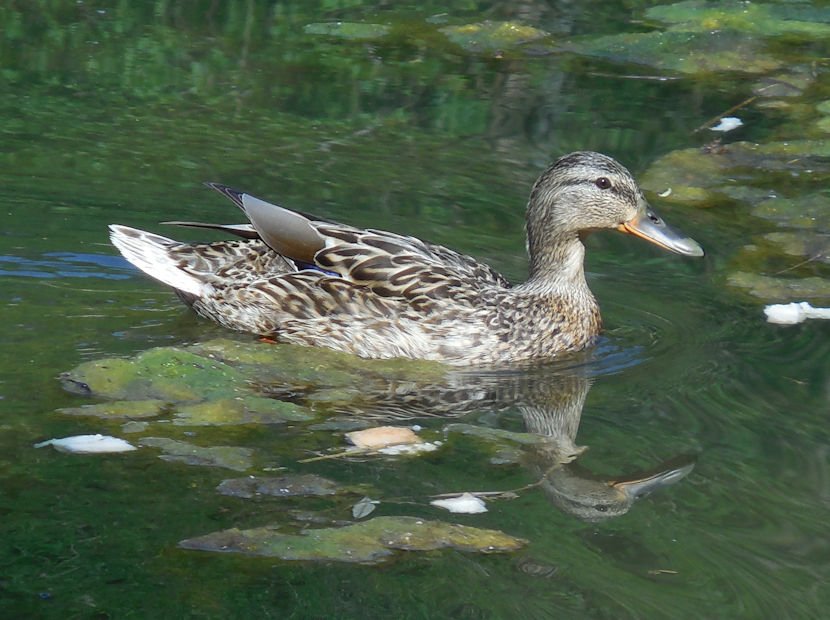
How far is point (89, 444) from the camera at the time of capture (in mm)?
5855

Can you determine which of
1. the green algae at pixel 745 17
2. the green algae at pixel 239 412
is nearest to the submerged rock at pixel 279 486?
the green algae at pixel 239 412

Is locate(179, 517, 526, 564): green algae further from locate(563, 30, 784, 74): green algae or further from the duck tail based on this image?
locate(563, 30, 784, 74): green algae

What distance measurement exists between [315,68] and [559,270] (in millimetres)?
4517

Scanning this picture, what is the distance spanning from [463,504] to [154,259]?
2.96m

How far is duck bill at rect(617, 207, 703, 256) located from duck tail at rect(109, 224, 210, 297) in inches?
87.9

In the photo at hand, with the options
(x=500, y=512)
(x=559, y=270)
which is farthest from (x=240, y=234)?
(x=500, y=512)

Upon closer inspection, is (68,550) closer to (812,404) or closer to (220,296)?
(220,296)

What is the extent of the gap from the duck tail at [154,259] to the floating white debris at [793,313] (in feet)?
9.63

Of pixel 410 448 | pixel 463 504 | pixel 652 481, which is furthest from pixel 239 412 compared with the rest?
pixel 652 481

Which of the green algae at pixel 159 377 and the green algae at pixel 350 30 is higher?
the green algae at pixel 350 30

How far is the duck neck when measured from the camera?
7992 millimetres

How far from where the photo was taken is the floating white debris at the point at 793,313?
25.7ft

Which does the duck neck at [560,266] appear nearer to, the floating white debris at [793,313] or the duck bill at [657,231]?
the duck bill at [657,231]

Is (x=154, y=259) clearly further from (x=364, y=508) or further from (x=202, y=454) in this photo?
(x=364, y=508)
